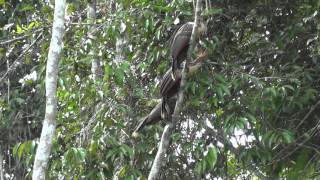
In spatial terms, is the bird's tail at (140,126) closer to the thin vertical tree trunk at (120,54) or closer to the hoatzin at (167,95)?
the hoatzin at (167,95)

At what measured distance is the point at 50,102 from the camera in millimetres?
3873

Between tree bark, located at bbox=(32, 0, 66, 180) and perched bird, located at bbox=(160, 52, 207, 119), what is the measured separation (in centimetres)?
76

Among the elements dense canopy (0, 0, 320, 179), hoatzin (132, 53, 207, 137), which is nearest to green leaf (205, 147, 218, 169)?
dense canopy (0, 0, 320, 179)

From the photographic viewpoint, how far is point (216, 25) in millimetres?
5008

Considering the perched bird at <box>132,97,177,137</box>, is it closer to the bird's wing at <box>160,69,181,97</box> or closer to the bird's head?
the bird's wing at <box>160,69,181,97</box>

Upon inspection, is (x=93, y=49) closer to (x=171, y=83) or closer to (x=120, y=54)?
(x=120, y=54)

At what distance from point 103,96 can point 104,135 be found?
36cm

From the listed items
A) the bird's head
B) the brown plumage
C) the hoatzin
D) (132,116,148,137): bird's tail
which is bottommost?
(132,116,148,137): bird's tail

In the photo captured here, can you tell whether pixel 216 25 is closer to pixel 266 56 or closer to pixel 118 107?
pixel 266 56

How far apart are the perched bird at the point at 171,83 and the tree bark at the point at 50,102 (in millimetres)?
764

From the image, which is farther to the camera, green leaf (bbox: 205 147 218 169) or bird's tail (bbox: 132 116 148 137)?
bird's tail (bbox: 132 116 148 137)

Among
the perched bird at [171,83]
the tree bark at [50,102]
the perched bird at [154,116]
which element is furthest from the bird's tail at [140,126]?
the tree bark at [50,102]

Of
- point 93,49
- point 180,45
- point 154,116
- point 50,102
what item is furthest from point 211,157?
point 93,49

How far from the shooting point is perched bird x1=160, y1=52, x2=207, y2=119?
3.84 m
